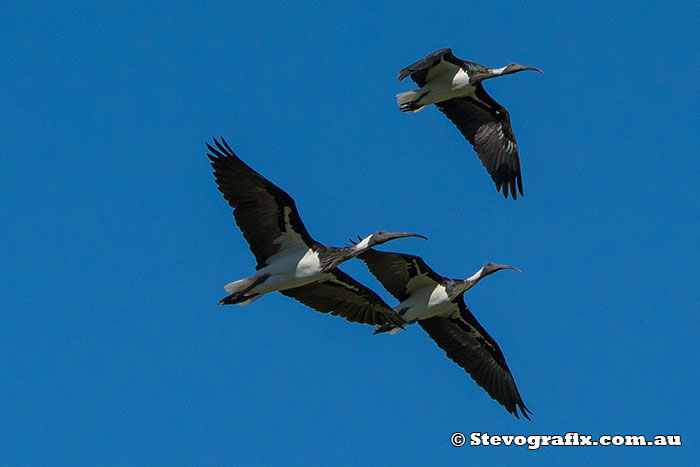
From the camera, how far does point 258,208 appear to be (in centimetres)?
2286

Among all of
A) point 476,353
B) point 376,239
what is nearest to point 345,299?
point 376,239

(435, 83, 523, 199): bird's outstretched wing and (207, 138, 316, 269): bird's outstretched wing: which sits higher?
(435, 83, 523, 199): bird's outstretched wing

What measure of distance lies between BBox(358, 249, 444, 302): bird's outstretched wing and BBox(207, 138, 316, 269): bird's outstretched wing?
349cm

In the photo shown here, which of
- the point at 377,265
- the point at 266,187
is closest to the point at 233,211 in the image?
the point at 266,187

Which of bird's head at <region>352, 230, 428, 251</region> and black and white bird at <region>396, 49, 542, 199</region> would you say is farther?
black and white bird at <region>396, 49, 542, 199</region>

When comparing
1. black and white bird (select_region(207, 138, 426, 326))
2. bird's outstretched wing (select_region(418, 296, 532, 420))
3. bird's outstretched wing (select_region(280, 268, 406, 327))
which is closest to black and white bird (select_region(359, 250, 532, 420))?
bird's outstretched wing (select_region(418, 296, 532, 420))

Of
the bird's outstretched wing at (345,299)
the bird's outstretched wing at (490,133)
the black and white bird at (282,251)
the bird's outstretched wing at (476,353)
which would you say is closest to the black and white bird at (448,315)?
the bird's outstretched wing at (476,353)

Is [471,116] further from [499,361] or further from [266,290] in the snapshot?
→ [266,290]

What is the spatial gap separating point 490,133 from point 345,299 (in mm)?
7182

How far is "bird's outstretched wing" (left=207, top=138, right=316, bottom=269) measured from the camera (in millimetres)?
22422

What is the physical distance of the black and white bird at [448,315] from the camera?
27016 millimetres

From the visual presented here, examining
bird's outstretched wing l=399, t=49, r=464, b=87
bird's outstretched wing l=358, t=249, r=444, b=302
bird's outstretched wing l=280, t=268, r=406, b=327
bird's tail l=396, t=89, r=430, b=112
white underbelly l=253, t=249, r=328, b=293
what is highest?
bird's outstretched wing l=399, t=49, r=464, b=87

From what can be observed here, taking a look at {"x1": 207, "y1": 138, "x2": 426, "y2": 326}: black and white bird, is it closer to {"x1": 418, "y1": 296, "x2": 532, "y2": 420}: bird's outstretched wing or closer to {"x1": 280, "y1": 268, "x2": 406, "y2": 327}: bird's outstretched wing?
{"x1": 280, "y1": 268, "x2": 406, "y2": 327}: bird's outstretched wing

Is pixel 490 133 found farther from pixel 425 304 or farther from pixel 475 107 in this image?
pixel 425 304
